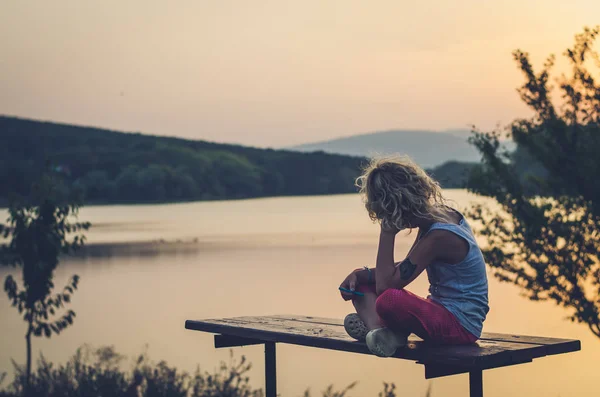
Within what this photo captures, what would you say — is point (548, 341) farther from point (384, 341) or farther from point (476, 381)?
point (384, 341)

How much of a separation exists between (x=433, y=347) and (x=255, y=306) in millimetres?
16604

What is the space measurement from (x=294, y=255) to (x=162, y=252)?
214 inches

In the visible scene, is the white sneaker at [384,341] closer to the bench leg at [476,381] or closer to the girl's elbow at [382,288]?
the girl's elbow at [382,288]

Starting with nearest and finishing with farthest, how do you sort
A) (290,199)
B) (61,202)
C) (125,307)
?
(61,202), (125,307), (290,199)

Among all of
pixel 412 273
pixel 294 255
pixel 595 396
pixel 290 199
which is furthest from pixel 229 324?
pixel 290 199

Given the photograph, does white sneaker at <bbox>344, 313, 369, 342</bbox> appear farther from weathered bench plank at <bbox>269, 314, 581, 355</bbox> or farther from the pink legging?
weathered bench plank at <bbox>269, 314, 581, 355</bbox>

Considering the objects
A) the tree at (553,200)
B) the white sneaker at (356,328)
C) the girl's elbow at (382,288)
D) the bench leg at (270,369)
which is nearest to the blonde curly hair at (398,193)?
the girl's elbow at (382,288)

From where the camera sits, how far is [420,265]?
13.2 feet

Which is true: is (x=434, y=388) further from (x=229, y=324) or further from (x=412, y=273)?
(x=412, y=273)

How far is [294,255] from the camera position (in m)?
32.4

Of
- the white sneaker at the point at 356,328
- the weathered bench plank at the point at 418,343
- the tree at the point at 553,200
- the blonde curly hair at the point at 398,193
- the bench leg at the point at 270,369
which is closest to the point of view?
the weathered bench plank at the point at 418,343

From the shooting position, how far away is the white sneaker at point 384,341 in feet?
13.2

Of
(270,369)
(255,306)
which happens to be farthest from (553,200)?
(255,306)

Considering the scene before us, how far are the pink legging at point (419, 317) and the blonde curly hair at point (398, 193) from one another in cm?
33
